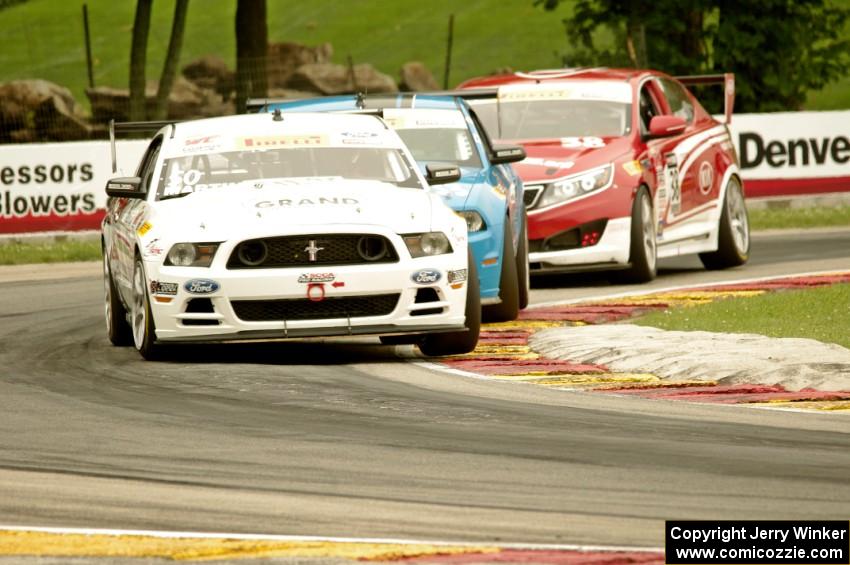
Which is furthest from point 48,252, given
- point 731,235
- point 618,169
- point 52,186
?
point 618,169

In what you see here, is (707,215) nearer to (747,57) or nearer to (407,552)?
(407,552)

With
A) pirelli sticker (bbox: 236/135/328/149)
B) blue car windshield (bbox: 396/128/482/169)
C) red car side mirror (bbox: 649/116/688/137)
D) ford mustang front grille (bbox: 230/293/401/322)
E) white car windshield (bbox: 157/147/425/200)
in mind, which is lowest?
ford mustang front grille (bbox: 230/293/401/322)

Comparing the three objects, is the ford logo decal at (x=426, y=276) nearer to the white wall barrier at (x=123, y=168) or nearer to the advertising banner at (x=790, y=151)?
the white wall barrier at (x=123, y=168)

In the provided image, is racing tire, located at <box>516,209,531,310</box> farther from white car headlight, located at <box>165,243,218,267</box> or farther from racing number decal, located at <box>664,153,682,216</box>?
white car headlight, located at <box>165,243,218,267</box>

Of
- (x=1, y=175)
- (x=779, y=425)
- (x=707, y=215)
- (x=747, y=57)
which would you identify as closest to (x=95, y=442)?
(x=779, y=425)

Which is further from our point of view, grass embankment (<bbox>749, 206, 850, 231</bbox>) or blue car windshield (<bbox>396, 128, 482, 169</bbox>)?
grass embankment (<bbox>749, 206, 850, 231</bbox>)

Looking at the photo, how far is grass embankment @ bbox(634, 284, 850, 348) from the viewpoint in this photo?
39.1 feet

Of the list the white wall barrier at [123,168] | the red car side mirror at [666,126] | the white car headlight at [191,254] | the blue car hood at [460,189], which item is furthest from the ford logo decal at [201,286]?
the white wall barrier at [123,168]

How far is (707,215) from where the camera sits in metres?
17.4

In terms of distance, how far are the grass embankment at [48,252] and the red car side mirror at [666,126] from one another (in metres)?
7.71

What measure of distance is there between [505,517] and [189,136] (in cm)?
635

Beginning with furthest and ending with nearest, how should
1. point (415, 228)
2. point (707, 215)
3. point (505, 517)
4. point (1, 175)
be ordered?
point (1, 175), point (707, 215), point (415, 228), point (505, 517)

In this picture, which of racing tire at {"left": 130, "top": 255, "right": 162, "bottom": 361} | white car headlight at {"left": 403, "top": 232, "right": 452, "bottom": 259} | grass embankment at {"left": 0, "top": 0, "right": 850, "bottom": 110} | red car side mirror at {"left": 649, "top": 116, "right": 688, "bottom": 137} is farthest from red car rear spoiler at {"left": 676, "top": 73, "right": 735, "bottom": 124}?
grass embankment at {"left": 0, "top": 0, "right": 850, "bottom": 110}

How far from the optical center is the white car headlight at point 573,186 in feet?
51.5
